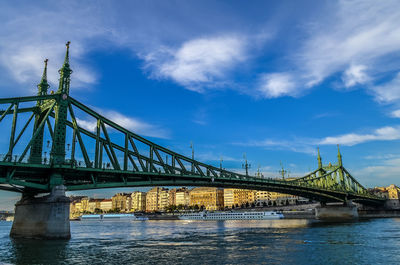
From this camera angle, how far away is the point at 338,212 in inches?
4289

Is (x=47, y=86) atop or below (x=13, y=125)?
atop

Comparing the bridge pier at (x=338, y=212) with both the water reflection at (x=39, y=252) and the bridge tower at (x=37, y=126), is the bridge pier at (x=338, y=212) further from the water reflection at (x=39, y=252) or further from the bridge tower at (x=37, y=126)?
the water reflection at (x=39, y=252)

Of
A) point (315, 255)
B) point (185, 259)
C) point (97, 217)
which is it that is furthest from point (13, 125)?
point (97, 217)

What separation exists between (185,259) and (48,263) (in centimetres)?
1073

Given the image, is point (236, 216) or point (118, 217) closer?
point (236, 216)

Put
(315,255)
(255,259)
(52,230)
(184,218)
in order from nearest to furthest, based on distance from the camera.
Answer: (255,259) < (315,255) < (52,230) < (184,218)

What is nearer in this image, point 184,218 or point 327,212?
point 327,212

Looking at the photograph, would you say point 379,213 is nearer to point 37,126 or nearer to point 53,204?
point 37,126

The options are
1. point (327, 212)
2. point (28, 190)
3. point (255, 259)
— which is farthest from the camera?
point (327, 212)

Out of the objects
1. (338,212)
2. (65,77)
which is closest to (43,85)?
(65,77)

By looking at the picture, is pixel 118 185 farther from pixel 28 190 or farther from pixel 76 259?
pixel 76 259

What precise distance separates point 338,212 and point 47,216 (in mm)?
94845

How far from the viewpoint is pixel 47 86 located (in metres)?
52.8

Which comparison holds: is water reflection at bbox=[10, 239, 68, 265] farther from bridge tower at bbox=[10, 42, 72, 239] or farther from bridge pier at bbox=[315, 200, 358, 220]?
bridge pier at bbox=[315, 200, 358, 220]
